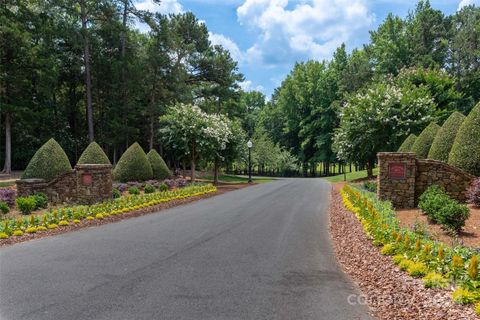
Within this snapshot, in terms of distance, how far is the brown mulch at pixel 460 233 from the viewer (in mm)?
6623

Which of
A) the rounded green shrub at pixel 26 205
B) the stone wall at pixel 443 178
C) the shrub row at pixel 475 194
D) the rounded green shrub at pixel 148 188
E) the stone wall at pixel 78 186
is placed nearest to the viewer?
the shrub row at pixel 475 194

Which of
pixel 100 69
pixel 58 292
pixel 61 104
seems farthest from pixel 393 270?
pixel 61 104

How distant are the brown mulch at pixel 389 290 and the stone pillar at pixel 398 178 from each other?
3.76 metres

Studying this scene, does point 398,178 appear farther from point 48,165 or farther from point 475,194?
point 48,165

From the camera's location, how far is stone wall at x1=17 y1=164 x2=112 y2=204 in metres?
12.7

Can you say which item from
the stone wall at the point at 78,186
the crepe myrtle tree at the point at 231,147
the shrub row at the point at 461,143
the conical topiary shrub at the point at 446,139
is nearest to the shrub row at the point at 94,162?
the stone wall at the point at 78,186

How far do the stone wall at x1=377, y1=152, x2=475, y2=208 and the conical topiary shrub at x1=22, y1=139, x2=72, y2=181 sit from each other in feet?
39.4

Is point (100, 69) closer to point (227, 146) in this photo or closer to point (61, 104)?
point (61, 104)

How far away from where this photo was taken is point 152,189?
1755cm

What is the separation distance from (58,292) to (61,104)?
33.7 metres

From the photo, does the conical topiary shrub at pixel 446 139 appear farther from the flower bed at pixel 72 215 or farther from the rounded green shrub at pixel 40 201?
the rounded green shrub at pixel 40 201

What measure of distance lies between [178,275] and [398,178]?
7805 mm

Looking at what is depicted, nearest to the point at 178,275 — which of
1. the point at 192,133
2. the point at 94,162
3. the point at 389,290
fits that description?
the point at 389,290

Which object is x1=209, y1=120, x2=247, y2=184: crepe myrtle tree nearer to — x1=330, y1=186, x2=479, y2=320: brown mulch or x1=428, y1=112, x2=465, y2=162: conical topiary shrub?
x1=428, y1=112, x2=465, y2=162: conical topiary shrub
